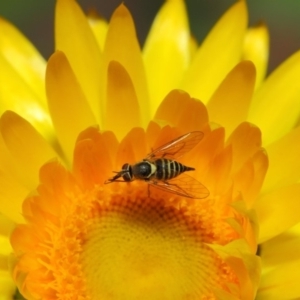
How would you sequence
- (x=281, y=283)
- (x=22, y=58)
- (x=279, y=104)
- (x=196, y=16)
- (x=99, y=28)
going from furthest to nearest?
(x=196, y=16)
(x=99, y=28)
(x=22, y=58)
(x=279, y=104)
(x=281, y=283)

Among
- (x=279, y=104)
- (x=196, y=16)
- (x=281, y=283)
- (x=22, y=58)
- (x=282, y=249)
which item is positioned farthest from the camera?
(x=196, y=16)

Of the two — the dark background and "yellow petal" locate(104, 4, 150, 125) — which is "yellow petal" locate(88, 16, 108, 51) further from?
the dark background

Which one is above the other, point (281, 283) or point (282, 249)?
point (282, 249)

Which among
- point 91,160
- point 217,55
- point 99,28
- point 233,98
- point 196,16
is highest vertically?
point 196,16

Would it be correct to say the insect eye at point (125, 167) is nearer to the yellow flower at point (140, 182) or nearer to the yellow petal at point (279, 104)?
the yellow flower at point (140, 182)

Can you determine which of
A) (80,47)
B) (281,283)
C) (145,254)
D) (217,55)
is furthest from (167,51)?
(281,283)

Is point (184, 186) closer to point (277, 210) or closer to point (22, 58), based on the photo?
point (277, 210)

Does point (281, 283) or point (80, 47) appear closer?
point (281, 283)
